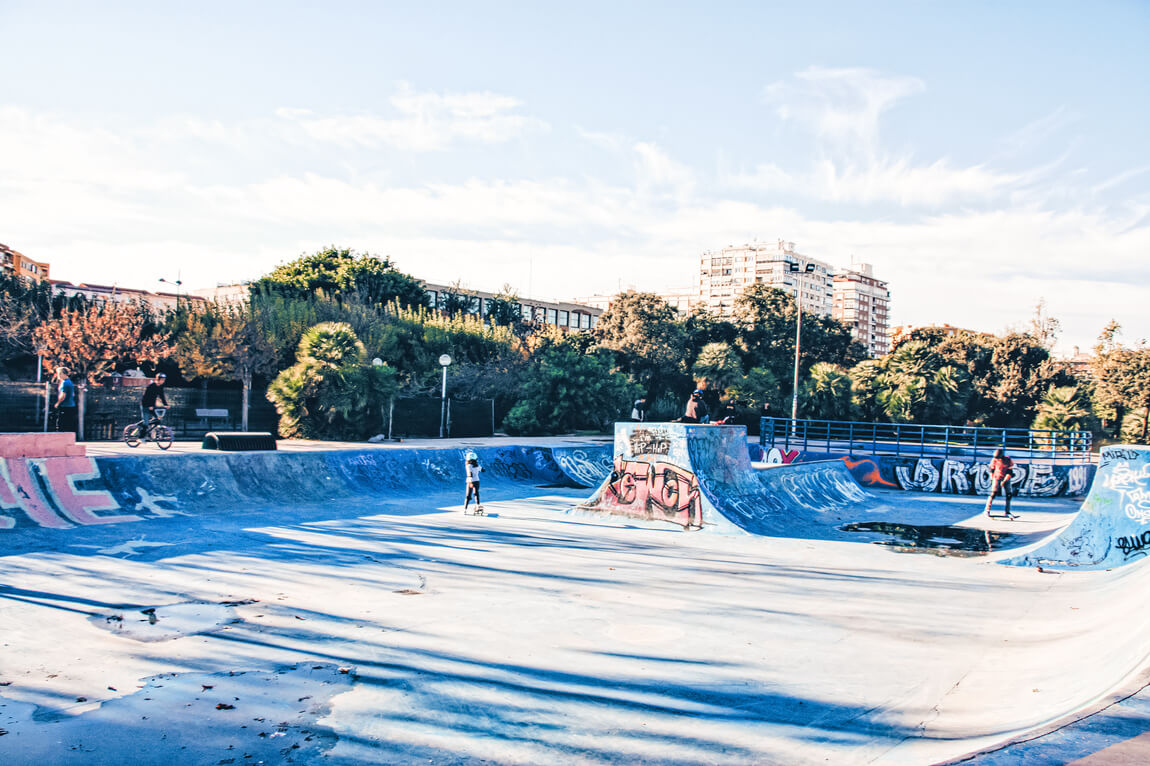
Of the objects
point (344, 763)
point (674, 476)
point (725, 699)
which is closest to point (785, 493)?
point (674, 476)

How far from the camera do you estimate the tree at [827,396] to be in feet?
139

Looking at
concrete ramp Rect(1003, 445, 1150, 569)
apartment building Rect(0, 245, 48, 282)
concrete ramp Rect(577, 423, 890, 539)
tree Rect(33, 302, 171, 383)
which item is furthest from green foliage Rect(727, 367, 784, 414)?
apartment building Rect(0, 245, 48, 282)

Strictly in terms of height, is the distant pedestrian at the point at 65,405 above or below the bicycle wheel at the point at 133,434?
above

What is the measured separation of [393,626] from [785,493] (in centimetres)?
1243

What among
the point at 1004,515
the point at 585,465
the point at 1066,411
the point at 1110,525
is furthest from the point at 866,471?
the point at 1066,411

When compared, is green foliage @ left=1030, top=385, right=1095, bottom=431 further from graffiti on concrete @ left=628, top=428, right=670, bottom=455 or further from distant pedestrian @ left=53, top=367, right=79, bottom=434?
distant pedestrian @ left=53, top=367, right=79, bottom=434

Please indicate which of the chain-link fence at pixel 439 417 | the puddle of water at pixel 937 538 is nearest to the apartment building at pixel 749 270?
the chain-link fence at pixel 439 417

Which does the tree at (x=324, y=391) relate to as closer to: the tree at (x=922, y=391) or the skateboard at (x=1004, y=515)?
the skateboard at (x=1004, y=515)

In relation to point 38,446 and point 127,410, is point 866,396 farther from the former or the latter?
point 38,446

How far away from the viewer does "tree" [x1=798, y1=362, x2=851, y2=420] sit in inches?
1667

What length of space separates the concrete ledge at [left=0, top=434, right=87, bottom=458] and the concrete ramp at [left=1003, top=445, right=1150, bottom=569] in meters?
16.2

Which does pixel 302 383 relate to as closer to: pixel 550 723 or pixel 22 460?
pixel 22 460

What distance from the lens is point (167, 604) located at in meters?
7.77

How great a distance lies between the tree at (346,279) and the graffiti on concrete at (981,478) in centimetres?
2996
